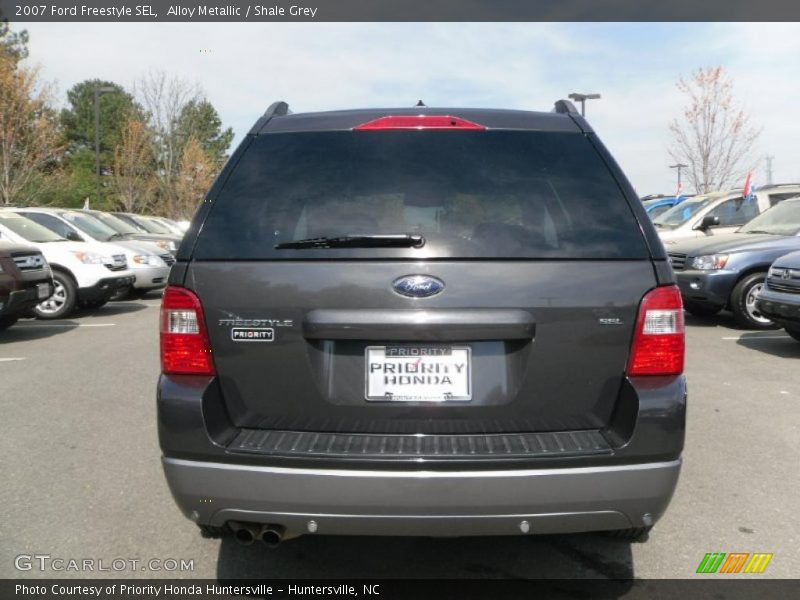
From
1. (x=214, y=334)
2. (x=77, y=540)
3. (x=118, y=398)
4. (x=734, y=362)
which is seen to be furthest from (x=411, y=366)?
(x=734, y=362)

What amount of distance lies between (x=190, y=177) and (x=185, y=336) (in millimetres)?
38427

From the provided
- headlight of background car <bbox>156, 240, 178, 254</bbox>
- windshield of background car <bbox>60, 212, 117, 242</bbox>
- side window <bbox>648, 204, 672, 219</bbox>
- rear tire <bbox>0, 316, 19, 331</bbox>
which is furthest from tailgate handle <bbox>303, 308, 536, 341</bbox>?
side window <bbox>648, 204, 672, 219</bbox>

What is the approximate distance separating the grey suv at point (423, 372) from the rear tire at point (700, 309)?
7.87 m

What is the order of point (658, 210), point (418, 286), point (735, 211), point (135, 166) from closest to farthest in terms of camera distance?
point (418, 286)
point (735, 211)
point (658, 210)
point (135, 166)

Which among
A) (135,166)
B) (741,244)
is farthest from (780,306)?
(135,166)

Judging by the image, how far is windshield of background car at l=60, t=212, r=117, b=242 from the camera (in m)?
14.3

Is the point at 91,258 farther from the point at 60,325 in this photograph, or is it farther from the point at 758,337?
the point at 758,337

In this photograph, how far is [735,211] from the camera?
13430mm

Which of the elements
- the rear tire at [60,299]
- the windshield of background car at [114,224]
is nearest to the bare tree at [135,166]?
the windshield of background car at [114,224]

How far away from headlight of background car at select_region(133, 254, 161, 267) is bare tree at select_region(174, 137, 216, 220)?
2505 centimetres

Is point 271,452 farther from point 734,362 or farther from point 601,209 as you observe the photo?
point 734,362

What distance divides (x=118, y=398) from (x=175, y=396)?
386cm

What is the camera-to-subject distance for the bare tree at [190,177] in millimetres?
37656

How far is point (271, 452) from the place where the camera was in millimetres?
2395
